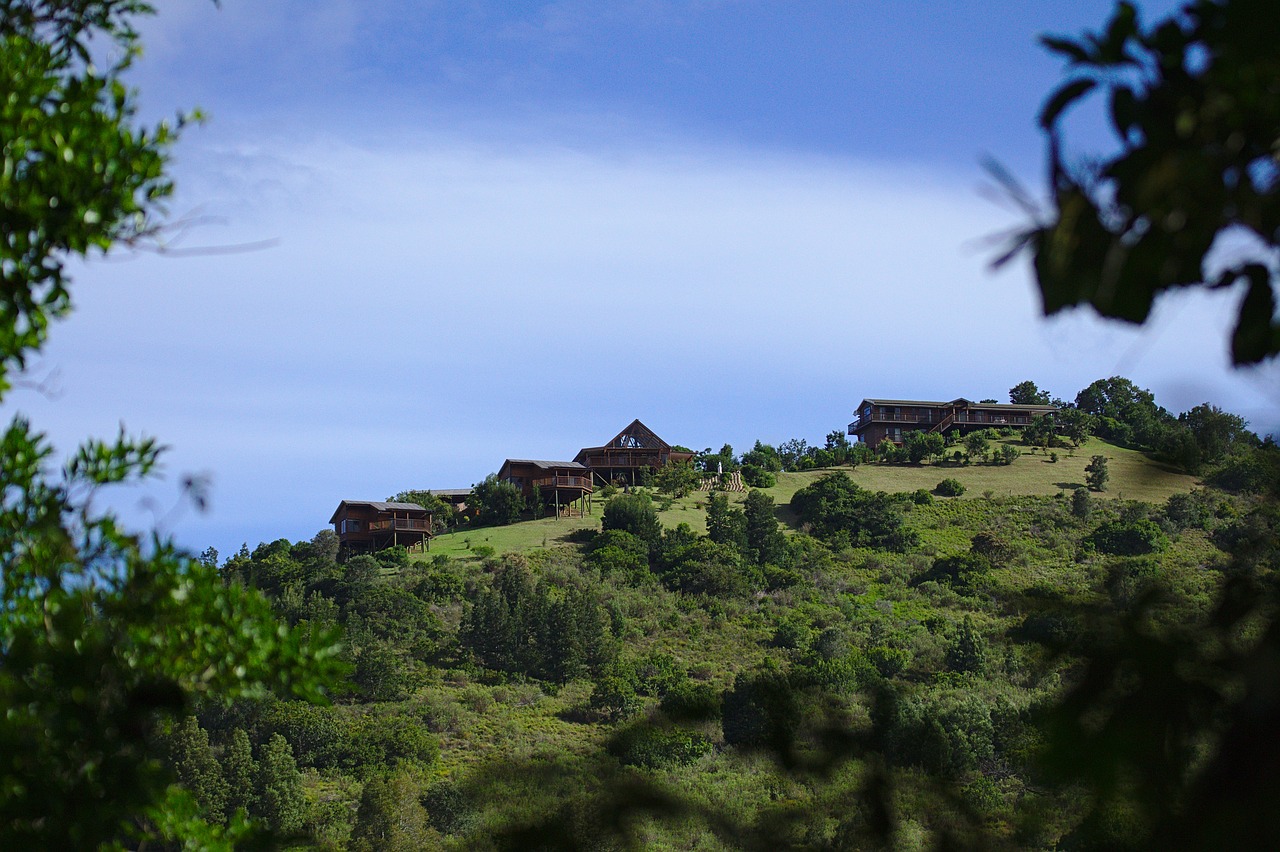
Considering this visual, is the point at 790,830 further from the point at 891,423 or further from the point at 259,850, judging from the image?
the point at 891,423

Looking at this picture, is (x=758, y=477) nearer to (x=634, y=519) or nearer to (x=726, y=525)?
(x=726, y=525)

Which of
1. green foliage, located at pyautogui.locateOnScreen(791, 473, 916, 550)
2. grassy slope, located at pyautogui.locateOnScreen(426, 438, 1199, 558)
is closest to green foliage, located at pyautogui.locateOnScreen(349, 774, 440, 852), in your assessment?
A: grassy slope, located at pyautogui.locateOnScreen(426, 438, 1199, 558)

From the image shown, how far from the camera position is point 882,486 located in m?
60.8

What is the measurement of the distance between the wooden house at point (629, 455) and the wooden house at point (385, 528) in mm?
→ 11744

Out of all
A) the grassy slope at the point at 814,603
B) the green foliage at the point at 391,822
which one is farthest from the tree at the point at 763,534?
the green foliage at the point at 391,822

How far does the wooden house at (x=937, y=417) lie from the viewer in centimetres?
7238

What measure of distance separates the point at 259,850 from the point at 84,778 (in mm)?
824

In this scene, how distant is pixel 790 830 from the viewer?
1.35 metres

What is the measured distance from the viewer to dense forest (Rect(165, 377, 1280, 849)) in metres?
1.18

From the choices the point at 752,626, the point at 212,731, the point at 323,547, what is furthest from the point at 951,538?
the point at 212,731

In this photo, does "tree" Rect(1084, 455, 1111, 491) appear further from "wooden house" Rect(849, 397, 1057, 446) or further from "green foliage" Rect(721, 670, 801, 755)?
"green foliage" Rect(721, 670, 801, 755)

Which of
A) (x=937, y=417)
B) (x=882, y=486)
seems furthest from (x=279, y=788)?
(x=937, y=417)

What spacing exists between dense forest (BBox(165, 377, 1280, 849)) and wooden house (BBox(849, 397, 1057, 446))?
2.26 meters

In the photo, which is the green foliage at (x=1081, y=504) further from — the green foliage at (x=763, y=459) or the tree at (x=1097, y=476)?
the green foliage at (x=763, y=459)
